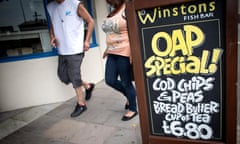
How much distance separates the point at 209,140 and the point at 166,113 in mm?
394

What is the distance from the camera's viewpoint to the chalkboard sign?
→ 1493mm

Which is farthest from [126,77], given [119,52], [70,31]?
[70,31]

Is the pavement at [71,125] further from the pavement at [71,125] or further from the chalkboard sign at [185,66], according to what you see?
the chalkboard sign at [185,66]

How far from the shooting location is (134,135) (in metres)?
2.59

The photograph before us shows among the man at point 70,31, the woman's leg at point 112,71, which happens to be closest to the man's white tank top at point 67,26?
the man at point 70,31

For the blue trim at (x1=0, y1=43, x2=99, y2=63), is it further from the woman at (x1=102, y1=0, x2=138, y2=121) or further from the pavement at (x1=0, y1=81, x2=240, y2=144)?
the woman at (x1=102, y1=0, x2=138, y2=121)

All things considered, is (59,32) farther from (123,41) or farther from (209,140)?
(209,140)

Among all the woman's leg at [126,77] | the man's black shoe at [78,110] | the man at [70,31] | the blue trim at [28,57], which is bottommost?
the man's black shoe at [78,110]

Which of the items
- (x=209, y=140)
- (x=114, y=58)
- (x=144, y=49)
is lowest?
(x=209, y=140)

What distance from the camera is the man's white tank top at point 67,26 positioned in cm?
297

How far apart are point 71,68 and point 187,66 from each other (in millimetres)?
1958

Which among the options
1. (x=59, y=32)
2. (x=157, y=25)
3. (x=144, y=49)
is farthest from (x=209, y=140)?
(x=59, y=32)

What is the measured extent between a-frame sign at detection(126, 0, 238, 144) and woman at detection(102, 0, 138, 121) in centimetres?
92

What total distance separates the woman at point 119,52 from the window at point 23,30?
148cm
